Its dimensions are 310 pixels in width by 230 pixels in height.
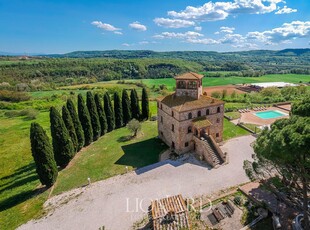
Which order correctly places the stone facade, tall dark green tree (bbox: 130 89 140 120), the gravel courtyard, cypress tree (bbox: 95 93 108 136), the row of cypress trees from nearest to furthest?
the gravel courtyard < the row of cypress trees < the stone facade < cypress tree (bbox: 95 93 108 136) < tall dark green tree (bbox: 130 89 140 120)

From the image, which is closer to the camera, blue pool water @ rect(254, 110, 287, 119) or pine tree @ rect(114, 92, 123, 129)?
pine tree @ rect(114, 92, 123, 129)

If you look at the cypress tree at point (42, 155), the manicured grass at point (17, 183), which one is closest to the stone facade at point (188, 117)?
the cypress tree at point (42, 155)

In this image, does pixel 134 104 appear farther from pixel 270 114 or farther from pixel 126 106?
pixel 270 114

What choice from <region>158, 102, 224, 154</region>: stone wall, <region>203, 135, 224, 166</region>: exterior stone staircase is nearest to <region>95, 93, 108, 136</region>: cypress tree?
<region>158, 102, 224, 154</region>: stone wall

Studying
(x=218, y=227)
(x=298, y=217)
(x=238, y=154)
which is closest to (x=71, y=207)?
(x=218, y=227)

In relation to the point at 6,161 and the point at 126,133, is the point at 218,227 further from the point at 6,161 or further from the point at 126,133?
the point at 6,161

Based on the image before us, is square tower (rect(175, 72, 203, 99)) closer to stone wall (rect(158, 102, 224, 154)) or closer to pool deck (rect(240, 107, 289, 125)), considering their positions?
stone wall (rect(158, 102, 224, 154))

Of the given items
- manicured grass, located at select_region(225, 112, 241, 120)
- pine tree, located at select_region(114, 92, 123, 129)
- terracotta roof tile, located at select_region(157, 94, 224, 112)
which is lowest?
manicured grass, located at select_region(225, 112, 241, 120)
